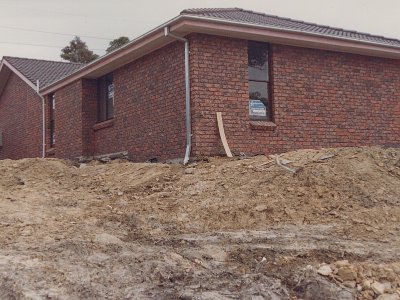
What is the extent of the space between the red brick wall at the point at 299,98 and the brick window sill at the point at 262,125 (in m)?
0.07

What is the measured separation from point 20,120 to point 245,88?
1188 cm

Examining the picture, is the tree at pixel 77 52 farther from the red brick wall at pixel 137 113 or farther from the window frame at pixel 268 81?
the window frame at pixel 268 81

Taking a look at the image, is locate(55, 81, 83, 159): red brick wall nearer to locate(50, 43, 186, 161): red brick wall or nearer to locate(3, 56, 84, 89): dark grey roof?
locate(50, 43, 186, 161): red brick wall

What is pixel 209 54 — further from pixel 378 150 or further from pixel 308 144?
pixel 378 150

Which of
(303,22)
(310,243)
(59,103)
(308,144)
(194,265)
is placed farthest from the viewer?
(59,103)

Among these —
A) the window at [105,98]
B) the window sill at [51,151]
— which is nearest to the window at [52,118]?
the window sill at [51,151]

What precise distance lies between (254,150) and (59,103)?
26.6 ft

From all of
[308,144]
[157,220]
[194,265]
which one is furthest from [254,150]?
[194,265]

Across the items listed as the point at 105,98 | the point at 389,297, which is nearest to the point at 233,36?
the point at 105,98

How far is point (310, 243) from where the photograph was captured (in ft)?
21.6

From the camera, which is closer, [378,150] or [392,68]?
[378,150]

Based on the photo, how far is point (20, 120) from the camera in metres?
21.2

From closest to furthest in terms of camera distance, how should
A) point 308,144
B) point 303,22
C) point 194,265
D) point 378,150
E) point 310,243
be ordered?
point 194,265 < point 310,243 < point 378,150 < point 308,144 < point 303,22

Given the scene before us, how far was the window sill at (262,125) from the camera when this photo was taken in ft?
39.9
